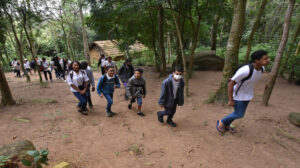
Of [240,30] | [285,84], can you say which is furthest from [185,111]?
[285,84]

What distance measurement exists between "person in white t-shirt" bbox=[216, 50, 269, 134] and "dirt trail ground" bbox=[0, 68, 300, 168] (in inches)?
32.6

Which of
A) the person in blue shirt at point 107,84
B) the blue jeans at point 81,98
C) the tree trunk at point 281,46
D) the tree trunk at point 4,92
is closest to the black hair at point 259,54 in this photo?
the tree trunk at point 281,46

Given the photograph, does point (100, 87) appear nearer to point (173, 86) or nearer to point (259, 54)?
point (173, 86)

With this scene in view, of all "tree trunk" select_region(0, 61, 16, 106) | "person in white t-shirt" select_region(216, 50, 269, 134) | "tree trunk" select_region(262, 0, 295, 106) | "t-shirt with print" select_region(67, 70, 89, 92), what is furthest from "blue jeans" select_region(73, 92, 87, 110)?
"tree trunk" select_region(262, 0, 295, 106)

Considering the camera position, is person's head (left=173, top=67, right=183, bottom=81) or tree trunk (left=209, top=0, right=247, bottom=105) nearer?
person's head (left=173, top=67, right=183, bottom=81)

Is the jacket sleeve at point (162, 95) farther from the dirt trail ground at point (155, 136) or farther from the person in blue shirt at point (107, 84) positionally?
the person in blue shirt at point (107, 84)

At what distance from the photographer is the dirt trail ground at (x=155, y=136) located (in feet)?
10.1

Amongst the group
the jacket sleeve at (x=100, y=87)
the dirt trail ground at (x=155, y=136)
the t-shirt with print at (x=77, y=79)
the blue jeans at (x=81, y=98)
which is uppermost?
the t-shirt with print at (x=77, y=79)

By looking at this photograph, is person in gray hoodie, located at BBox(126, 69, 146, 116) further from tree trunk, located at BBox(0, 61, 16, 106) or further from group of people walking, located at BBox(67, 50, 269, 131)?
tree trunk, located at BBox(0, 61, 16, 106)

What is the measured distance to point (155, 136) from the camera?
4027 millimetres

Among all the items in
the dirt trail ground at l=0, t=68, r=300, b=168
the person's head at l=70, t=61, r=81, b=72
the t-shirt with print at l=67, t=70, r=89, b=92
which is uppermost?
the person's head at l=70, t=61, r=81, b=72

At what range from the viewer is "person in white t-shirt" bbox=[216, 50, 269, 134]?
287 centimetres

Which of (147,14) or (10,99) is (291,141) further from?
(147,14)

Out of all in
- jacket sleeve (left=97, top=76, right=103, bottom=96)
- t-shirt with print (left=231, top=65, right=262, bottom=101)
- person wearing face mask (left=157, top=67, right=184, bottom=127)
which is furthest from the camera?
jacket sleeve (left=97, top=76, right=103, bottom=96)
